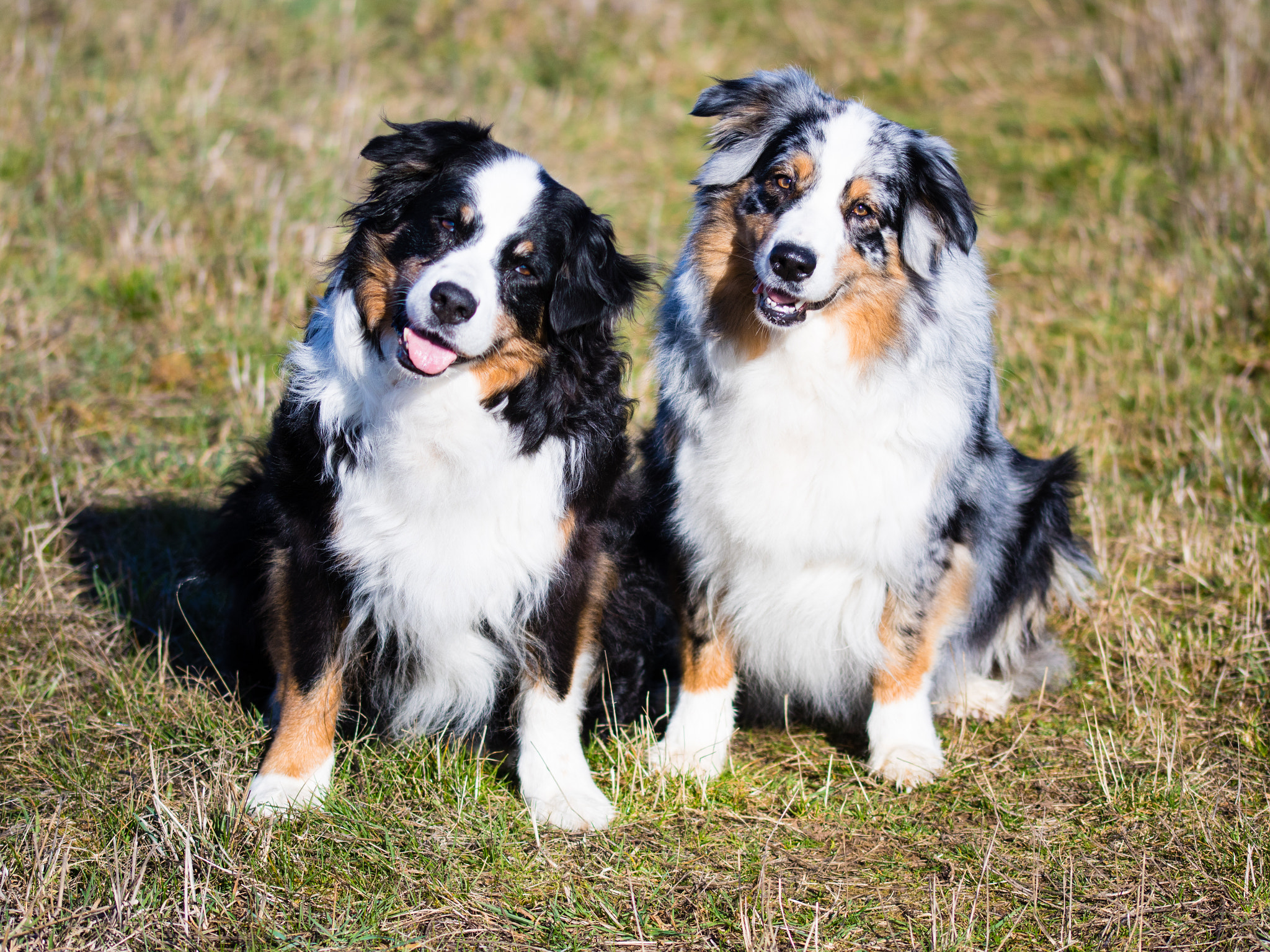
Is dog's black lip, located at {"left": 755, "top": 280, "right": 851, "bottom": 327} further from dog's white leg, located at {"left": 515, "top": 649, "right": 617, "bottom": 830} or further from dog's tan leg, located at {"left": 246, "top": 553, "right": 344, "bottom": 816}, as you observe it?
dog's tan leg, located at {"left": 246, "top": 553, "right": 344, "bottom": 816}

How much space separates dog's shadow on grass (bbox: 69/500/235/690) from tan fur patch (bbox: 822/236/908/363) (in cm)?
216

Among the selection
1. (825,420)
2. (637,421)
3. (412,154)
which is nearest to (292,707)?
(412,154)

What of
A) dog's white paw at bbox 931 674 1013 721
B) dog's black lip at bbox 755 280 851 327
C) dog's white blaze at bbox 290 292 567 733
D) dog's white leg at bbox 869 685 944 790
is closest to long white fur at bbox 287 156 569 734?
dog's white blaze at bbox 290 292 567 733

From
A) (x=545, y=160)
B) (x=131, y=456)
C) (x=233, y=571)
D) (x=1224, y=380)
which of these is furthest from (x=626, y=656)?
(x=545, y=160)

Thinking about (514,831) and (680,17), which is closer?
(514,831)

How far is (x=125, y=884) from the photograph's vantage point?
2.63 metres

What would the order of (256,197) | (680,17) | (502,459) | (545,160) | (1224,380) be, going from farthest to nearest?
(680,17) < (545,160) < (256,197) < (1224,380) < (502,459)

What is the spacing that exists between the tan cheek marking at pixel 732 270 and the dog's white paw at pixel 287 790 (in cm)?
A: 165

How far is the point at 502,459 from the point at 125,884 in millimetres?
1340

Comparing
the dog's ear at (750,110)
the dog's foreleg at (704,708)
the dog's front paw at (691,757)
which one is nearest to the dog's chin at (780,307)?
the dog's ear at (750,110)

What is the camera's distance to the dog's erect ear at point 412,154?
3.06 m

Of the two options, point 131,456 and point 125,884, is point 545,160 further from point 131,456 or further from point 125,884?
point 125,884

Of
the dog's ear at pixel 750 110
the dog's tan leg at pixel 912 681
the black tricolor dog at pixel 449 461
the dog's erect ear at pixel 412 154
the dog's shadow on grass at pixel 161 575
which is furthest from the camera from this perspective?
the dog's shadow on grass at pixel 161 575

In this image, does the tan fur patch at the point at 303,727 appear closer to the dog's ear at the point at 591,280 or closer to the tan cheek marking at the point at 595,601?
the tan cheek marking at the point at 595,601
